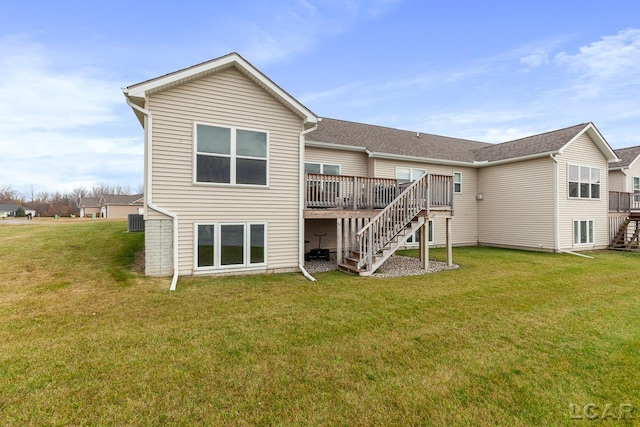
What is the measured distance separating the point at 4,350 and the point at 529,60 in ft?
72.8

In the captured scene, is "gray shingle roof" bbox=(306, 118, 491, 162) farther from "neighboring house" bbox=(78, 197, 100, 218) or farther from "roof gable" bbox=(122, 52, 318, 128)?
"neighboring house" bbox=(78, 197, 100, 218)

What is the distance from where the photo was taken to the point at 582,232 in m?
14.3

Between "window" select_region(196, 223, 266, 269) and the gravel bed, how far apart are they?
1.86 m


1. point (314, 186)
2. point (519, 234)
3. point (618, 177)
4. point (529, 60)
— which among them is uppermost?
point (529, 60)

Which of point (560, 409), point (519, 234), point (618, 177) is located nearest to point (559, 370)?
point (560, 409)

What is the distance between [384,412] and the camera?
2643 millimetres

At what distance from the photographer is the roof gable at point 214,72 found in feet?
23.7

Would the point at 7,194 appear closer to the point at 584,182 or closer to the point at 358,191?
the point at 358,191

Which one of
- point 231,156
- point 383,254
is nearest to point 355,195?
point 383,254

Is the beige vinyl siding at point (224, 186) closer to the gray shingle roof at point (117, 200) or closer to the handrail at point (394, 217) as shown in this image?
the handrail at point (394, 217)

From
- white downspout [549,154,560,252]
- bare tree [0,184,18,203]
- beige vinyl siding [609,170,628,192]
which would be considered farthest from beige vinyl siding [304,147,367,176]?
bare tree [0,184,18,203]

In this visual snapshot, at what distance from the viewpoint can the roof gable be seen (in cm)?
723

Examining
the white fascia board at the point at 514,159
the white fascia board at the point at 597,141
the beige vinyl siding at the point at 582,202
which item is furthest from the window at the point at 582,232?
the white fascia board at the point at 514,159

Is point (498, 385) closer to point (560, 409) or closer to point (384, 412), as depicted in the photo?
point (560, 409)
